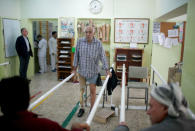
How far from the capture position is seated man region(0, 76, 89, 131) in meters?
1.09

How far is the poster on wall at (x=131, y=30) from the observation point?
20.1 feet

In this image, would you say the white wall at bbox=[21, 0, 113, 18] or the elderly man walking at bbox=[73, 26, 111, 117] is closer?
the elderly man walking at bbox=[73, 26, 111, 117]

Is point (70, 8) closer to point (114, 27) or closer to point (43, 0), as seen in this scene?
point (43, 0)

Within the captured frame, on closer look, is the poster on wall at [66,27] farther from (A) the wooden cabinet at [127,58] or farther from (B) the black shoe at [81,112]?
(B) the black shoe at [81,112]

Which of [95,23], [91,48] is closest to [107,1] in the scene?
[95,23]

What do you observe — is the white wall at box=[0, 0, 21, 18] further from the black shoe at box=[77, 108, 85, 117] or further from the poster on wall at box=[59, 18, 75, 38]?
the black shoe at box=[77, 108, 85, 117]

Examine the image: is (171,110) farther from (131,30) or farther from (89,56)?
(131,30)

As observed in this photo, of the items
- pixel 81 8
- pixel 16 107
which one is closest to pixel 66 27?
pixel 81 8

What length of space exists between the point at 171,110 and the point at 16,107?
90 cm

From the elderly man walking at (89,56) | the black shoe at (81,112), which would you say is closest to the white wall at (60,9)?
the elderly man walking at (89,56)

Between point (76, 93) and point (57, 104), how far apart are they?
89 cm

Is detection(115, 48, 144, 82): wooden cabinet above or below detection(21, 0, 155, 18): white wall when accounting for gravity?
below

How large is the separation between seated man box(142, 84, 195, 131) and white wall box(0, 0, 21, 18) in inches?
223

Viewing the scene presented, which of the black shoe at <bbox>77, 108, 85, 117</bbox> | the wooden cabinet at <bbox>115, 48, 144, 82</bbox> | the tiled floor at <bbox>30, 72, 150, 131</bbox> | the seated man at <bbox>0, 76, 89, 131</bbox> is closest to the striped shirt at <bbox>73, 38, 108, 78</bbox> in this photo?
the black shoe at <bbox>77, 108, 85, 117</bbox>
